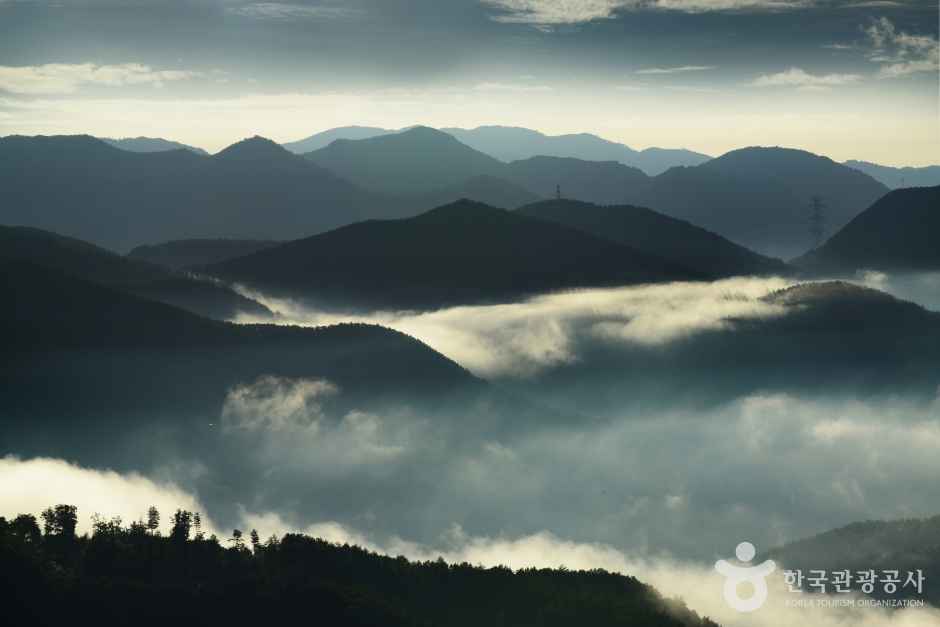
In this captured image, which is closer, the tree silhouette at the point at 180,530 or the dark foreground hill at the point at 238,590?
the dark foreground hill at the point at 238,590

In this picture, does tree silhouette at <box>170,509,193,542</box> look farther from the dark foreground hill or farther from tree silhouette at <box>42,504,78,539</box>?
tree silhouette at <box>42,504,78,539</box>

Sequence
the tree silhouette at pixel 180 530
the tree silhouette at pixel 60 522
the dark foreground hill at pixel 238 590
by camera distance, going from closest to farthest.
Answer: the dark foreground hill at pixel 238 590 → the tree silhouette at pixel 180 530 → the tree silhouette at pixel 60 522

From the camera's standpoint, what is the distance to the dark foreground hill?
146m

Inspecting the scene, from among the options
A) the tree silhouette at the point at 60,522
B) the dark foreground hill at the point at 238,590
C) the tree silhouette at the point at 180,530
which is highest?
the tree silhouette at the point at 60,522

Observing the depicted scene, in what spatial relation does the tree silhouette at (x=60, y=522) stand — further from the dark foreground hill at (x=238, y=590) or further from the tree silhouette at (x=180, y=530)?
the tree silhouette at (x=180, y=530)

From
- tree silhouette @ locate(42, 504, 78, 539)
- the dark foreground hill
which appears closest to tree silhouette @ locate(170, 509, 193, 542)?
the dark foreground hill

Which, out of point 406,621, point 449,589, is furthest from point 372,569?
point 406,621

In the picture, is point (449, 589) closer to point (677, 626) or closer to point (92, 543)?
point (677, 626)

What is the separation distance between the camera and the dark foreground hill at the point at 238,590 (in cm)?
14650

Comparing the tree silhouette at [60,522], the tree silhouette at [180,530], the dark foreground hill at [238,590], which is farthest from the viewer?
the tree silhouette at [60,522]

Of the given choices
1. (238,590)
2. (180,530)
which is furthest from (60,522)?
(238,590)

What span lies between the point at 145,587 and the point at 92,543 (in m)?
13.5

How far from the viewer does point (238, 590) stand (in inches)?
6255

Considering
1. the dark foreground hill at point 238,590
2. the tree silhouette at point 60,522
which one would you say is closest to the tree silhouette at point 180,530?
the dark foreground hill at point 238,590
